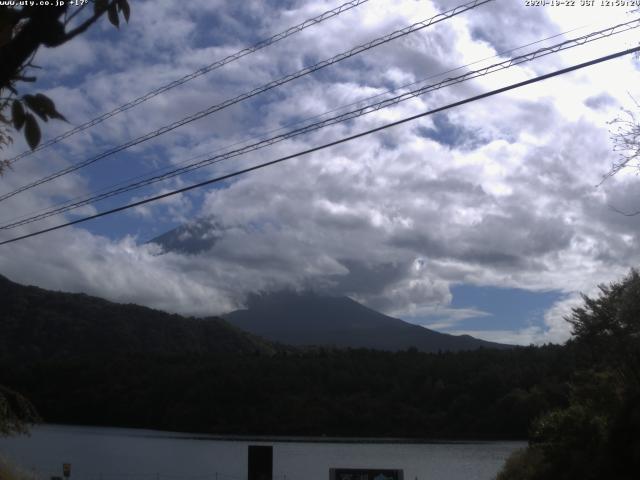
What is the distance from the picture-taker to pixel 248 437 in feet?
240

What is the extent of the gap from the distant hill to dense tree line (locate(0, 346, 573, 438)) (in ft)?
15.0

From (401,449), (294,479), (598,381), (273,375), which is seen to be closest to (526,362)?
(401,449)

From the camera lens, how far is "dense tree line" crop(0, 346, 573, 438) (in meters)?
67.8

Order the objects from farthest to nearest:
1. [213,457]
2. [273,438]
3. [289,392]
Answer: [289,392], [273,438], [213,457]

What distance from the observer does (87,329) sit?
87.7 metres

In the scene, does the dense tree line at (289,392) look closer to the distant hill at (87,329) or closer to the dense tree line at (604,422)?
the distant hill at (87,329)

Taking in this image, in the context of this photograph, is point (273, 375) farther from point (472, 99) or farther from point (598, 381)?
point (472, 99)

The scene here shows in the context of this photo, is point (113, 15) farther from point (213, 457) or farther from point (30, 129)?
point (213, 457)

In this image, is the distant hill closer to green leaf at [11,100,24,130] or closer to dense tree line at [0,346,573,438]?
dense tree line at [0,346,573,438]

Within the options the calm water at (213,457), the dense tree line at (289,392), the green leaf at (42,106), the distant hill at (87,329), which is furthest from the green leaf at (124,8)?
the distant hill at (87,329)

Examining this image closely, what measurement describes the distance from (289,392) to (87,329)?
25296mm

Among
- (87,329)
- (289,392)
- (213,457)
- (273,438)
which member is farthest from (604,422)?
(87,329)

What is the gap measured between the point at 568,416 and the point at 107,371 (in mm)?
62709

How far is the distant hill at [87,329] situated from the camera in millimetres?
74062
